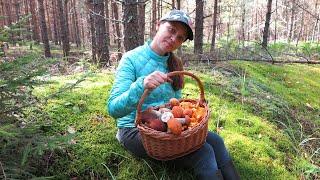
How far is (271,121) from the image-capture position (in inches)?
177

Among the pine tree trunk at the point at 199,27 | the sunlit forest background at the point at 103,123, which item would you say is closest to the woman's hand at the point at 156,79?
the sunlit forest background at the point at 103,123

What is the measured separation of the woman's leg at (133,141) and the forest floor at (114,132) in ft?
0.49

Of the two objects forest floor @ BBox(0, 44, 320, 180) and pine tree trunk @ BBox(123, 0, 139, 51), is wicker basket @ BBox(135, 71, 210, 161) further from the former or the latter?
pine tree trunk @ BBox(123, 0, 139, 51)

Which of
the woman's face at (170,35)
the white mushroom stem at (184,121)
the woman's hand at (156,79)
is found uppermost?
the woman's face at (170,35)

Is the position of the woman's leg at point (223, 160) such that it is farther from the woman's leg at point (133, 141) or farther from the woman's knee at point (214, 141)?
the woman's leg at point (133, 141)

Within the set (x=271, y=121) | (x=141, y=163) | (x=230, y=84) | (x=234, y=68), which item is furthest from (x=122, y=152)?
(x=234, y=68)

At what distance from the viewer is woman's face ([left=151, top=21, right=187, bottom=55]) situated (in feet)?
9.46

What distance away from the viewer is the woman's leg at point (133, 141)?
2.97m

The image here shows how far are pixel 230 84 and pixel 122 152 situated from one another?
261cm

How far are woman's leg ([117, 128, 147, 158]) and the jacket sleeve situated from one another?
291mm

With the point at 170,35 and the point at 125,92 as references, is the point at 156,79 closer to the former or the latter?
the point at 125,92

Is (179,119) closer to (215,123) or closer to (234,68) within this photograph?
(215,123)

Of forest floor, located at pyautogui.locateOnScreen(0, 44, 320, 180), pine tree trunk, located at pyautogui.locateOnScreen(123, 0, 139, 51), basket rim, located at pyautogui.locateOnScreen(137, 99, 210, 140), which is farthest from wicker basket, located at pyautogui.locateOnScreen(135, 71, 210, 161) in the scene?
pine tree trunk, located at pyautogui.locateOnScreen(123, 0, 139, 51)

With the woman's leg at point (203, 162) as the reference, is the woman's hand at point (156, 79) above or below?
above
